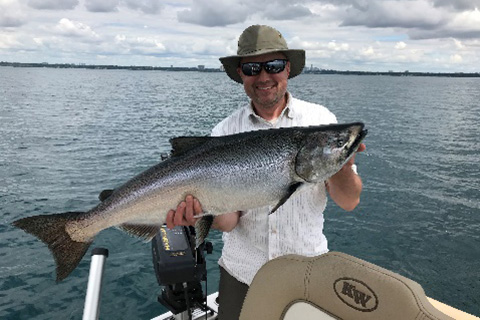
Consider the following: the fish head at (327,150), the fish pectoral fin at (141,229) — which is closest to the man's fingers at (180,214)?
the fish pectoral fin at (141,229)

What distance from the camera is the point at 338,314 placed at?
99.6 inches

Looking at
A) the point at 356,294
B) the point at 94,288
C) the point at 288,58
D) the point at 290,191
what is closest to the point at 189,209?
the point at 290,191

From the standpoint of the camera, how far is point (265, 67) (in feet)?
12.1

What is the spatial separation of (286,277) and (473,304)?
29.2ft

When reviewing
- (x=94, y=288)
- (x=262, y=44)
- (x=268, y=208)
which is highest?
(x=262, y=44)

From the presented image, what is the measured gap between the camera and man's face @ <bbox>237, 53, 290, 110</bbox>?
12.1 feet

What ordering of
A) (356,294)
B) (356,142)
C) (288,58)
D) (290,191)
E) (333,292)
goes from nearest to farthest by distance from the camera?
(356,294), (333,292), (356,142), (290,191), (288,58)

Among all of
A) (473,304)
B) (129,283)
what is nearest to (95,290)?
(129,283)

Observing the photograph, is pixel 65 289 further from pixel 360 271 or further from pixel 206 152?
pixel 360 271

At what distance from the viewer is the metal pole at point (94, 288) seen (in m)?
3.38

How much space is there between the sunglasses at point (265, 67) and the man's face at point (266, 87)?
3 centimetres

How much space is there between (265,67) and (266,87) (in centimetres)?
18

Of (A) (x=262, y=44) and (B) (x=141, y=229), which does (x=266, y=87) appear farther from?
(B) (x=141, y=229)

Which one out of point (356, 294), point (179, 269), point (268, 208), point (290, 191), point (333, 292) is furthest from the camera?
point (179, 269)
